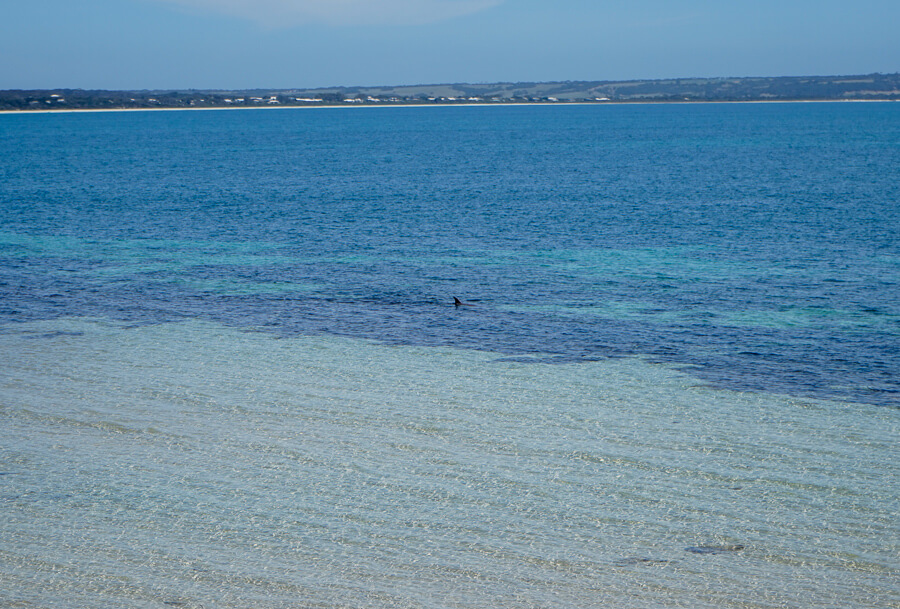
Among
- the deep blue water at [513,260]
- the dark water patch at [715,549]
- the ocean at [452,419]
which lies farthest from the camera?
the deep blue water at [513,260]

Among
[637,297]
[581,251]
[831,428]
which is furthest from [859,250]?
[831,428]

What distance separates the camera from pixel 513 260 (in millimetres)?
31891

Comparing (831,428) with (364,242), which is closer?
(831,428)

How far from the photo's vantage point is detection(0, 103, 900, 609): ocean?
32.6 feet

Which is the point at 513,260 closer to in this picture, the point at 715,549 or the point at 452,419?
the point at 452,419

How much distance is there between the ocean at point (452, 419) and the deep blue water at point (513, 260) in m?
0.19

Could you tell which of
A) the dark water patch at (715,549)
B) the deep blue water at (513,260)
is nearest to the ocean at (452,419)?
the dark water patch at (715,549)

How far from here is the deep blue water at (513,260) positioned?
67.3 ft

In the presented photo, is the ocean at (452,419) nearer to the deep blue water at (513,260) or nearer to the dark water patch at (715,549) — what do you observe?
the dark water patch at (715,549)

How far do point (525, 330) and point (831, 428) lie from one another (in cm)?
838

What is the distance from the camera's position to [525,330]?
21.5 metres

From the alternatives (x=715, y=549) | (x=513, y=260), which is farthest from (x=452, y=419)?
(x=513, y=260)

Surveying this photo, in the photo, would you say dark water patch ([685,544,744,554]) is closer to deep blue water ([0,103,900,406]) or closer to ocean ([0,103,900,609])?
ocean ([0,103,900,609])

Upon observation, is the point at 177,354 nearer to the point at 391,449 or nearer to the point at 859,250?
the point at 391,449
